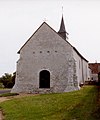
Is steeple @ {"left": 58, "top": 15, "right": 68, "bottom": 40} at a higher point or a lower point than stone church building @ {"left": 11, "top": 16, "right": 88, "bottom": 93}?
higher

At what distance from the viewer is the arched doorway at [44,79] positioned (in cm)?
2994

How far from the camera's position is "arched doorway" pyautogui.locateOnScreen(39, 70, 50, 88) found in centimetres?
2994

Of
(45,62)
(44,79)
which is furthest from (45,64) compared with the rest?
(44,79)

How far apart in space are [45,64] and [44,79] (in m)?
1.81

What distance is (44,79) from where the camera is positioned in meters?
30.2

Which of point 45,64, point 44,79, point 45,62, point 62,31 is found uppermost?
point 62,31

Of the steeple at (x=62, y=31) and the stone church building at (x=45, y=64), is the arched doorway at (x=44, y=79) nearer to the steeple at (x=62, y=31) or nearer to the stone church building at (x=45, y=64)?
the stone church building at (x=45, y=64)

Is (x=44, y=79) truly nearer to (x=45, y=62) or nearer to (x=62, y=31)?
(x=45, y=62)

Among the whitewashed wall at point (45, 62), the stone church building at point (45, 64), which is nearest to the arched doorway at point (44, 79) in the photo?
the stone church building at point (45, 64)

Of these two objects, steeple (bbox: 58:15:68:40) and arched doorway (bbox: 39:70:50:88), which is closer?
arched doorway (bbox: 39:70:50:88)

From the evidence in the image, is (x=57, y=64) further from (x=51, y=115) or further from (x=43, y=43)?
(x=51, y=115)

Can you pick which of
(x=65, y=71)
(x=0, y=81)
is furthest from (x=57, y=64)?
(x=0, y=81)

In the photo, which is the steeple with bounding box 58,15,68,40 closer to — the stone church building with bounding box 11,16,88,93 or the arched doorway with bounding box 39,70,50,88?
the stone church building with bounding box 11,16,88,93

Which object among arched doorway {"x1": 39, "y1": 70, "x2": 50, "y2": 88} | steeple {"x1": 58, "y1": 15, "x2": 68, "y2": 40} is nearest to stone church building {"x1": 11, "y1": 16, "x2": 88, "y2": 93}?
arched doorway {"x1": 39, "y1": 70, "x2": 50, "y2": 88}
